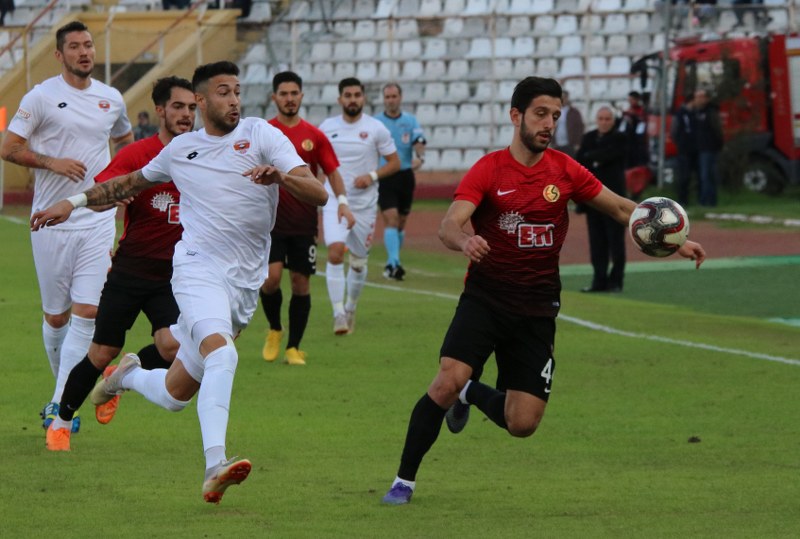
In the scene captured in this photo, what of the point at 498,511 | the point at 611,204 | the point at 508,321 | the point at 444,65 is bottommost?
the point at 498,511

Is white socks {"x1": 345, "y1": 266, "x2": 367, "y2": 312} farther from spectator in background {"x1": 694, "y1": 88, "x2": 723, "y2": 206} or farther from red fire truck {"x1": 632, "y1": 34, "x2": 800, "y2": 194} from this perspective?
red fire truck {"x1": 632, "y1": 34, "x2": 800, "y2": 194}

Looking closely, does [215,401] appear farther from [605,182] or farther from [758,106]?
[758,106]

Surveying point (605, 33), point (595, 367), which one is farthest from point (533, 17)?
point (595, 367)

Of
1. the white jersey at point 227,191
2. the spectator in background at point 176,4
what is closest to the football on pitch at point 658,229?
the white jersey at point 227,191

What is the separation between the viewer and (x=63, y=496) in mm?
8062

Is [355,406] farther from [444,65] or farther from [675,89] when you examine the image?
[444,65]

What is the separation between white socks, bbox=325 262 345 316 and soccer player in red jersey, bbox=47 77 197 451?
5.66m

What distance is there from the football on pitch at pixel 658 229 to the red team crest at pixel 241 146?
6.50 feet

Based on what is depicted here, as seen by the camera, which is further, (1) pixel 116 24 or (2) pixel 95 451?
(1) pixel 116 24

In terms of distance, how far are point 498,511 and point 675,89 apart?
2654 cm

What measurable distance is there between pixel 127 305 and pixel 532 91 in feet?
9.62

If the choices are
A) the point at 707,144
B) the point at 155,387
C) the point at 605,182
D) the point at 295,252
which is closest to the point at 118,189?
the point at 155,387

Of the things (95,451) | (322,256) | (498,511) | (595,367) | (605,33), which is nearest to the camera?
(498,511)

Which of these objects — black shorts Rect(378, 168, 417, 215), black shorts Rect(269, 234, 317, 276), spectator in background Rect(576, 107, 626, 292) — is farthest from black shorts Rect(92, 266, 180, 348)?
black shorts Rect(378, 168, 417, 215)
